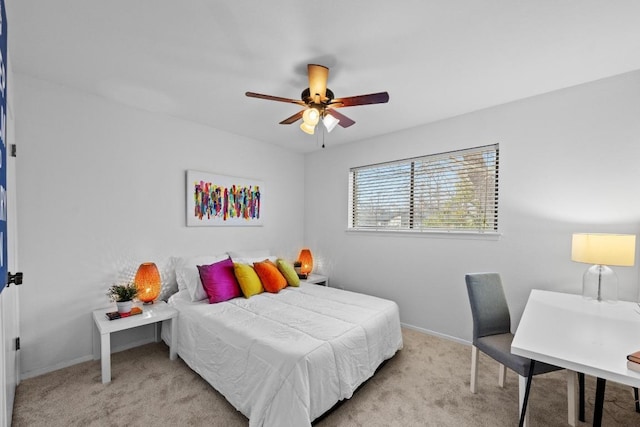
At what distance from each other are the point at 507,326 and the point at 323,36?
2542 mm

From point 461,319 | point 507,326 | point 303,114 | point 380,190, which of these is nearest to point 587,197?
point 507,326

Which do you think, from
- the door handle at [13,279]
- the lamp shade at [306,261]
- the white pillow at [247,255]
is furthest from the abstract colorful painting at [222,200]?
the door handle at [13,279]

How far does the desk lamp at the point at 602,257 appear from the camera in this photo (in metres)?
1.92

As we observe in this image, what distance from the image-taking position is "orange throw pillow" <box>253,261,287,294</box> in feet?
10.2

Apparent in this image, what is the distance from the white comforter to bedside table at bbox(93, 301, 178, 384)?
0.24 ft

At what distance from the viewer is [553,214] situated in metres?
2.56

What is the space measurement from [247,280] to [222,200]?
1.19 metres

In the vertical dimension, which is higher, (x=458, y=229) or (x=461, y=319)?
(x=458, y=229)

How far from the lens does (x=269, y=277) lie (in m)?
3.13

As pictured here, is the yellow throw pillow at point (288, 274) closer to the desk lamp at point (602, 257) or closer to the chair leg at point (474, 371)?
the chair leg at point (474, 371)

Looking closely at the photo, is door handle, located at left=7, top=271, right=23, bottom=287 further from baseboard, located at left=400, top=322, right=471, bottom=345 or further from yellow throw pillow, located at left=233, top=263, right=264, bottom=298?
baseboard, located at left=400, top=322, right=471, bottom=345

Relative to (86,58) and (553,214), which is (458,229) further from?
(86,58)

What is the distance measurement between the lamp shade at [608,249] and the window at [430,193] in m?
0.90

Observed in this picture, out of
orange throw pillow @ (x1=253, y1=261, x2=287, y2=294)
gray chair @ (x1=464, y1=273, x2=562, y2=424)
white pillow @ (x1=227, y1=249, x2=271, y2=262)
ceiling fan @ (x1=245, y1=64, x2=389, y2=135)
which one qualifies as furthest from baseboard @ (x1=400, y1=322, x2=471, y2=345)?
ceiling fan @ (x1=245, y1=64, x2=389, y2=135)
